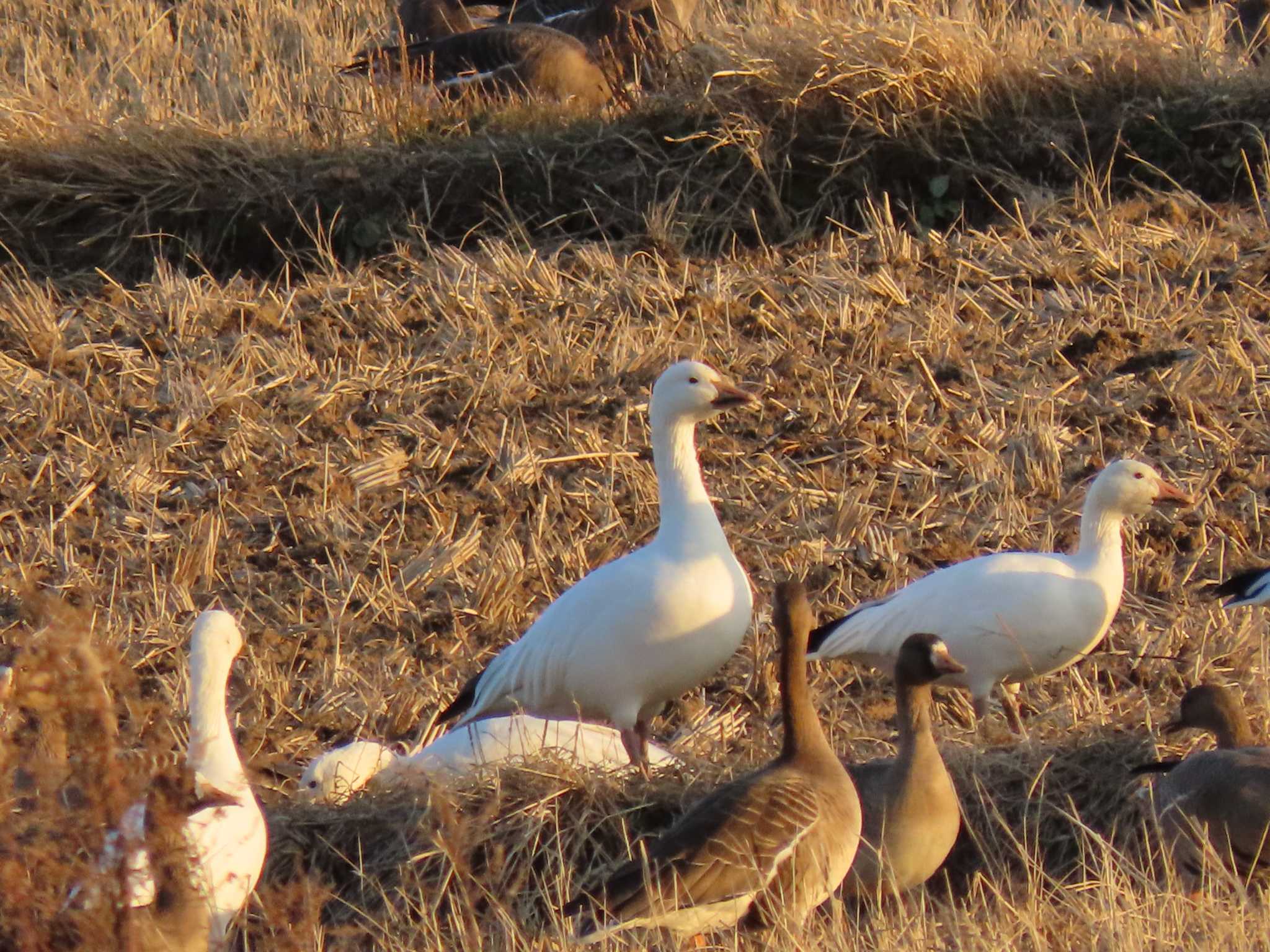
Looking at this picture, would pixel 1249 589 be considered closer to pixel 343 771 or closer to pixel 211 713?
pixel 343 771

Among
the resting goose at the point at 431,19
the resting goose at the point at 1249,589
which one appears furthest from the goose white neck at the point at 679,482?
the resting goose at the point at 431,19

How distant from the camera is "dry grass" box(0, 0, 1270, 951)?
4723mm

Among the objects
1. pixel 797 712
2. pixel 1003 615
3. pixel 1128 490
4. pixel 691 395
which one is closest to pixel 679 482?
pixel 691 395

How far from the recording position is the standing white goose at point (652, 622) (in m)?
5.05

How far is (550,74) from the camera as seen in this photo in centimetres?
938

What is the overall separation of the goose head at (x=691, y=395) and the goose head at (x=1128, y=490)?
113cm

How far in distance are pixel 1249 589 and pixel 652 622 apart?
1.86 m

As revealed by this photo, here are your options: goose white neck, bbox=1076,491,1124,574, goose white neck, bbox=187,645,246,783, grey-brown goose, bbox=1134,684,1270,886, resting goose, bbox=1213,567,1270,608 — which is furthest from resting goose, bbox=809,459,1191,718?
goose white neck, bbox=187,645,246,783

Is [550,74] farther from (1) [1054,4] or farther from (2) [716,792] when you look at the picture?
(2) [716,792]

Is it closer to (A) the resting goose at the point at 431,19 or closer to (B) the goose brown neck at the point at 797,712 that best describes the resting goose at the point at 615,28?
(A) the resting goose at the point at 431,19

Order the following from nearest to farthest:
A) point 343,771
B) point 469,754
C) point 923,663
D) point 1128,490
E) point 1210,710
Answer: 1. point 923,663
2. point 1210,710
3. point 343,771
4. point 469,754
5. point 1128,490

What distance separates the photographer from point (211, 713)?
4.52 meters

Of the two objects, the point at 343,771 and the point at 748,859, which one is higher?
the point at 748,859

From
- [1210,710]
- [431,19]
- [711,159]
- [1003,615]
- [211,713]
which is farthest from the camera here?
[431,19]
